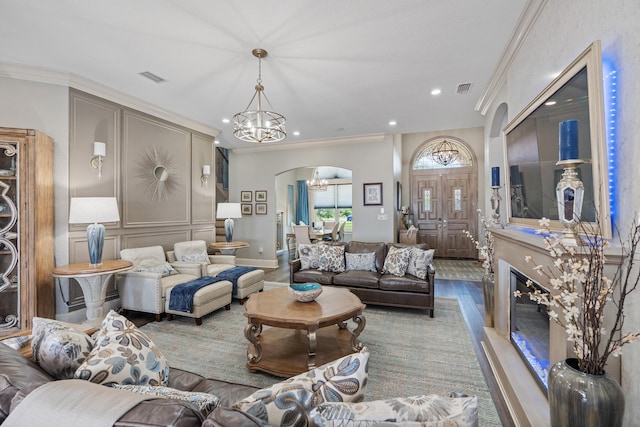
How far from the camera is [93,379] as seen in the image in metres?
1.06

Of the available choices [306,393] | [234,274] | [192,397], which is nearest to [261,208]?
[234,274]

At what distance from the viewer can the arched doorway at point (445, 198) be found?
7.58 meters

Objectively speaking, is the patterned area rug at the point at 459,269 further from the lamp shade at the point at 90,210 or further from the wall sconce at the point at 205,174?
the lamp shade at the point at 90,210

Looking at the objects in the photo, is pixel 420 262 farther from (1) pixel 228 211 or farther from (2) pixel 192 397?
(1) pixel 228 211

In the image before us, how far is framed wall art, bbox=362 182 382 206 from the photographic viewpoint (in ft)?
20.5

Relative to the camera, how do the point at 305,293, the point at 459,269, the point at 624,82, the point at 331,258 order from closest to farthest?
the point at 624,82 < the point at 305,293 < the point at 331,258 < the point at 459,269

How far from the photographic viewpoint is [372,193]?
6.30 meters

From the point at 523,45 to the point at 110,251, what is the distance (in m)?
5.42

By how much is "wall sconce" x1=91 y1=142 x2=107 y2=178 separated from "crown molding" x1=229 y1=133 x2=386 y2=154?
11.7ft

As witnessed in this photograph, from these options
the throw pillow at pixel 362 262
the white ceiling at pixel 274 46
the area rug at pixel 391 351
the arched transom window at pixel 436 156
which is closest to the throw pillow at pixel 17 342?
the area rug at pixel 391 351

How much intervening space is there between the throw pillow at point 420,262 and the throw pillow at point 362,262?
1.81 ft

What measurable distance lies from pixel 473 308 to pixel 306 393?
150 inches

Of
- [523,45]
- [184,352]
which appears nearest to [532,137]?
[523,45]

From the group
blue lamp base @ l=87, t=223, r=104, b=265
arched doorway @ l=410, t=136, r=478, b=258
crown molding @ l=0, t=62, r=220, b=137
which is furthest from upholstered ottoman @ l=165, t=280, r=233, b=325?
arched doorway @ l=410, t=136, r=478, b=258
